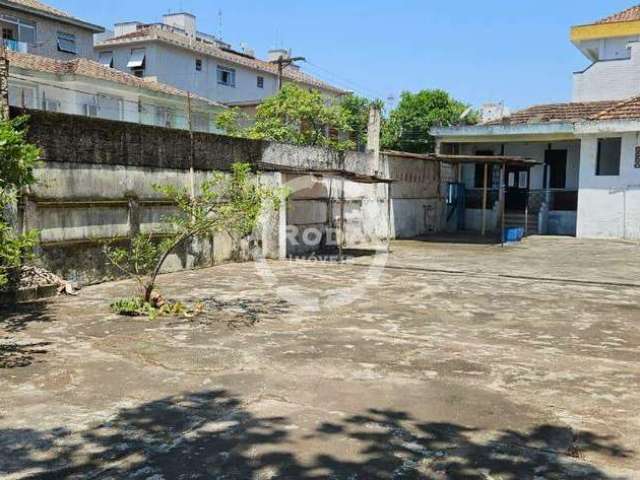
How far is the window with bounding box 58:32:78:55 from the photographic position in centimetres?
2704

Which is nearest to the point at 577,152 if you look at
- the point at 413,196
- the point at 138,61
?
the point at 413,196

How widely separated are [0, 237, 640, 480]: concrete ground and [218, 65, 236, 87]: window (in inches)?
1079

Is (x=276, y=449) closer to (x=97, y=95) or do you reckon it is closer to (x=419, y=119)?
(x=97, y=95)

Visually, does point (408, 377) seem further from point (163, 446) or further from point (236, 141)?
point (236, 141)

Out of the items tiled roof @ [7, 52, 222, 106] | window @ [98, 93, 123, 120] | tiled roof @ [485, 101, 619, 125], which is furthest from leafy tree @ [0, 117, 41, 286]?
tiled roof @ [485, 101, 619, 125]

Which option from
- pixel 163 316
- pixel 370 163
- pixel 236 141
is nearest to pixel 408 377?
pixel 163 316

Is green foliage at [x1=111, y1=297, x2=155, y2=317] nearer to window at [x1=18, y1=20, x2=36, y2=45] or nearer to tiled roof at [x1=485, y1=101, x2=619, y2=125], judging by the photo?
tiled roof at [x1=485, y1=101, x2=619, y2=125]

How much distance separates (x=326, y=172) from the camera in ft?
42.1

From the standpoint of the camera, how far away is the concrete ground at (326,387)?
11.2 ft

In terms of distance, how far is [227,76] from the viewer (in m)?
35.1

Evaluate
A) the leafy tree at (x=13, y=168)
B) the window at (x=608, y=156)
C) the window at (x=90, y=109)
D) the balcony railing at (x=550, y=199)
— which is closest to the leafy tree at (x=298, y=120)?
the window at (x=90, y=109)

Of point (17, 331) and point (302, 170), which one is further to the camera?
point (302, 170)

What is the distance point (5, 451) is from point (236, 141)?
9231 millimetres

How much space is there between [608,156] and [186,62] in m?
22.0
